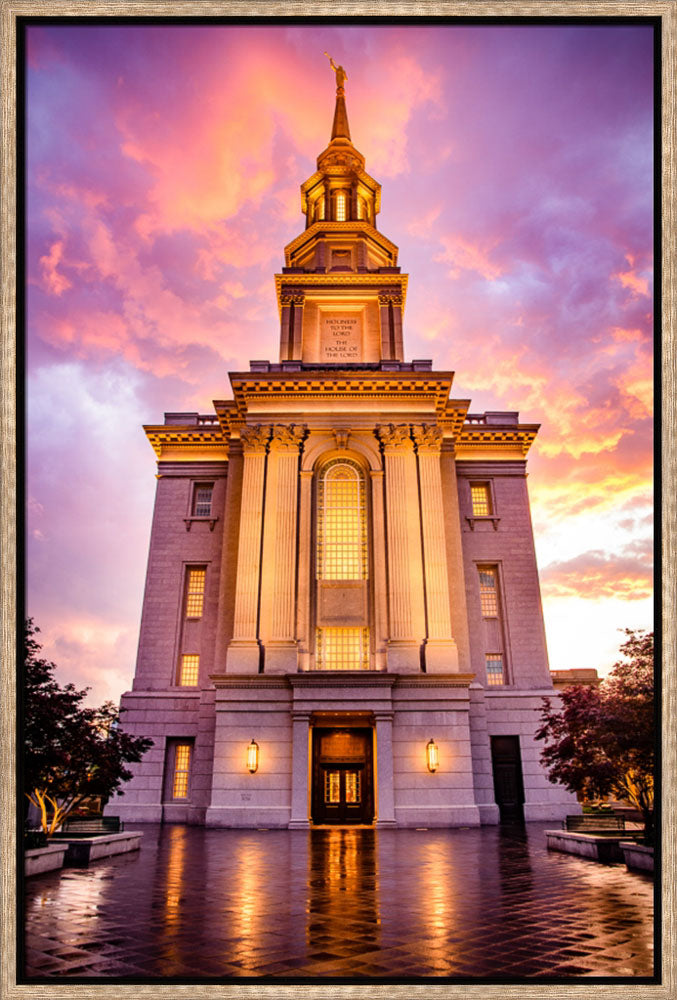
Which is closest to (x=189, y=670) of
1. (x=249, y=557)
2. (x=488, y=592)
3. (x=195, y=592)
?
(x=195, y=592)

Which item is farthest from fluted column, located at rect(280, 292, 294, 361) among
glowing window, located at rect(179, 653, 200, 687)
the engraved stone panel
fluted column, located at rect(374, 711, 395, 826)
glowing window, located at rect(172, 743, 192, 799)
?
glowing window, located at rect(172, 743, 192, 799)

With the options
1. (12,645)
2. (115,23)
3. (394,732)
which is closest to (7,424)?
(12,645)

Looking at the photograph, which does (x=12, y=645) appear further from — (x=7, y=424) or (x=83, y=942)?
(x=83, y=942)

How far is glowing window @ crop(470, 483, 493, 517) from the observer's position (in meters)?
36.7

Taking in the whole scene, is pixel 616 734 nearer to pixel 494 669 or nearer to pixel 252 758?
pixel 252 758

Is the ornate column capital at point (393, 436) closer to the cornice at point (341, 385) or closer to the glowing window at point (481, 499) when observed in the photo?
the cornice at point (341, 385)

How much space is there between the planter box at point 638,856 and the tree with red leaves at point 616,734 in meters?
0.37

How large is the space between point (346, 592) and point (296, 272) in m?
18.8

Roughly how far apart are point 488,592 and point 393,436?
10088 millimetres

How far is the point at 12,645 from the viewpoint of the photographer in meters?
5.34

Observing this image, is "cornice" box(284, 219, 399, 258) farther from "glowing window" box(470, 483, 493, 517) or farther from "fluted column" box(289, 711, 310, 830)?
"fluted column" box(289, 711, 310, 830)

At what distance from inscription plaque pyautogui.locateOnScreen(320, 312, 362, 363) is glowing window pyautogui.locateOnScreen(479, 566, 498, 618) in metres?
13.5

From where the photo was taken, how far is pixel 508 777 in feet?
104

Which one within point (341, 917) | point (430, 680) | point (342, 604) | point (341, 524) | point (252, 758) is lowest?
point (252, 758)
